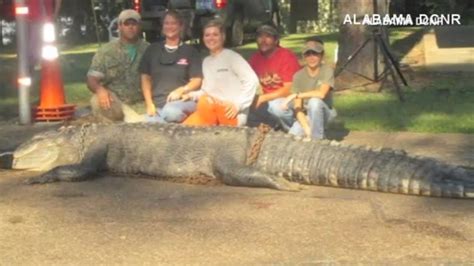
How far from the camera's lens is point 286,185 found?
674 cm

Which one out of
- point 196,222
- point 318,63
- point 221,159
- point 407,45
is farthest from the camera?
point 407,45

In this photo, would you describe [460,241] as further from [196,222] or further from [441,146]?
[441,146]

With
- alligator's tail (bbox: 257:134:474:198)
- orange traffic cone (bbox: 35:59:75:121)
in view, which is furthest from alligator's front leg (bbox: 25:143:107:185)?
orange traffic cone (bbox: 35:59:75:121)

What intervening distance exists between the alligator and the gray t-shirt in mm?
1000

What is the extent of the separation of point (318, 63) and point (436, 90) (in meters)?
4.26

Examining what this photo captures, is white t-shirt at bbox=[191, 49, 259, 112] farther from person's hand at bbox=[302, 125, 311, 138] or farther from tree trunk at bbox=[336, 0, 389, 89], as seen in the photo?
tree trunk at bbox=[336, 0, 389, 89]

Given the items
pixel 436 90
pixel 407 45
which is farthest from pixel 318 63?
pixel 407 45

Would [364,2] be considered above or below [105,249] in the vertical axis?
above

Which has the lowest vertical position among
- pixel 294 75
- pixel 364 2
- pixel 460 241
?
pixel 460 241

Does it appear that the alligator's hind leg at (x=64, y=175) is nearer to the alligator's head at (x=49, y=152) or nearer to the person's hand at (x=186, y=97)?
the alligator's head at (x=49, y=152)

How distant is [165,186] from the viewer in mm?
7031

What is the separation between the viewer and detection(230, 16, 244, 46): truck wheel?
20.5 meters

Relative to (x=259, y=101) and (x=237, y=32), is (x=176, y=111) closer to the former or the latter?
(x=259, y=101)

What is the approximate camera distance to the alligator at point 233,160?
6.40 metres
